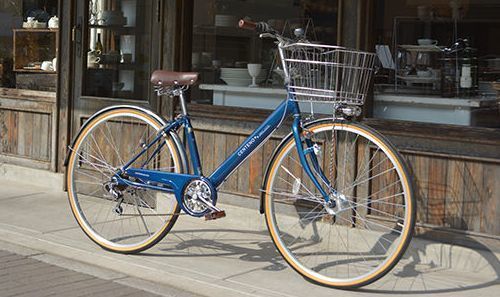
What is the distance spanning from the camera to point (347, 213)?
5.70m

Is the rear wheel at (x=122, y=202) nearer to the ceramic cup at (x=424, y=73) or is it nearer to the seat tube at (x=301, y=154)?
the seat tube at (x=301, y=154)

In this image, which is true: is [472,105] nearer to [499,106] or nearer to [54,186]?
[499,106]

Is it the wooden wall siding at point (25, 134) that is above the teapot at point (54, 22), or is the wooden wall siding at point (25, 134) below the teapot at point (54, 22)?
below

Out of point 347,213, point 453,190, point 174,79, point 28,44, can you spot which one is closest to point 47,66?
point 28,44

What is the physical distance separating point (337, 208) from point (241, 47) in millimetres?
2269

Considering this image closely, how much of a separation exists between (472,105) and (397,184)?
726 millimetres

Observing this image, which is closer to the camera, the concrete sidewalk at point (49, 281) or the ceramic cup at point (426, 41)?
the concrete sidewalk at point (49, 281)

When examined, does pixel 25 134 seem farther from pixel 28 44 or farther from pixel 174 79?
pixel 174 79

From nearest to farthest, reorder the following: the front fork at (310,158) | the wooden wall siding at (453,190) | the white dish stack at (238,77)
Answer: the front fork at (310,158), the wooden wall siding at (453,190), the white dish stack at (238,77)

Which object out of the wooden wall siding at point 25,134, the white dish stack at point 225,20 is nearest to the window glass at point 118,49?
the white dish stack at point 225,20

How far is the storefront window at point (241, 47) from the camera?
6160 mm

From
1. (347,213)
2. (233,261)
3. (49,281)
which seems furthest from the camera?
(347,213)

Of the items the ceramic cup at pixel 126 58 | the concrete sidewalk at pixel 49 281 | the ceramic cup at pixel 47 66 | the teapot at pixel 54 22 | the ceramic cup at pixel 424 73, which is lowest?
the concrete sidewalk at pixel 49 281

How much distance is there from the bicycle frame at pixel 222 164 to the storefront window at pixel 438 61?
1.09 meters
